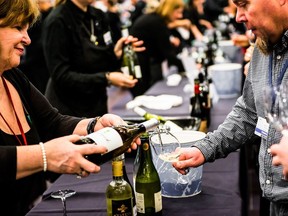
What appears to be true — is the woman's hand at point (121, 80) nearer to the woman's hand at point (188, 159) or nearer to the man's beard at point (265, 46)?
the woman's hand at point (188, 159)

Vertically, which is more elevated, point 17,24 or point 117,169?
point 17,24

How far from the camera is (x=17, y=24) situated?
1.65 m

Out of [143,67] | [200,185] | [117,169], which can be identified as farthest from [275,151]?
[143,67]

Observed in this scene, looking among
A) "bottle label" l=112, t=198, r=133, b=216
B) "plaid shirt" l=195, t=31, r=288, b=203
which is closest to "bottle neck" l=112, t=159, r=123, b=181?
"bottle label" l=112, t=198, r=133, b=216

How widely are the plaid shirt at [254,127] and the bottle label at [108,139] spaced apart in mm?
456

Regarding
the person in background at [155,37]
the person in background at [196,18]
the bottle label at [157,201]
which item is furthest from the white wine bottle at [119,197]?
the person in background at [196,18]

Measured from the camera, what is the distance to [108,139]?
137 centimetres

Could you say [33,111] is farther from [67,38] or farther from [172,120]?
[67,38]

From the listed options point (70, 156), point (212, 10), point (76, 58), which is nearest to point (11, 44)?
point (70, 156)

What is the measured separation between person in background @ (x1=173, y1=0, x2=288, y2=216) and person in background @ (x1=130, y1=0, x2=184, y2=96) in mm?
3164

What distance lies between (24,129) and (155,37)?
3.43m

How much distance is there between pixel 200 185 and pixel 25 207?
67 cm

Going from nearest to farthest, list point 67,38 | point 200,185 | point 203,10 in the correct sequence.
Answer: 1. point 200,185
2. point 67,38
3. point 203,10

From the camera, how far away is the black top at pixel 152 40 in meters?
5.14
